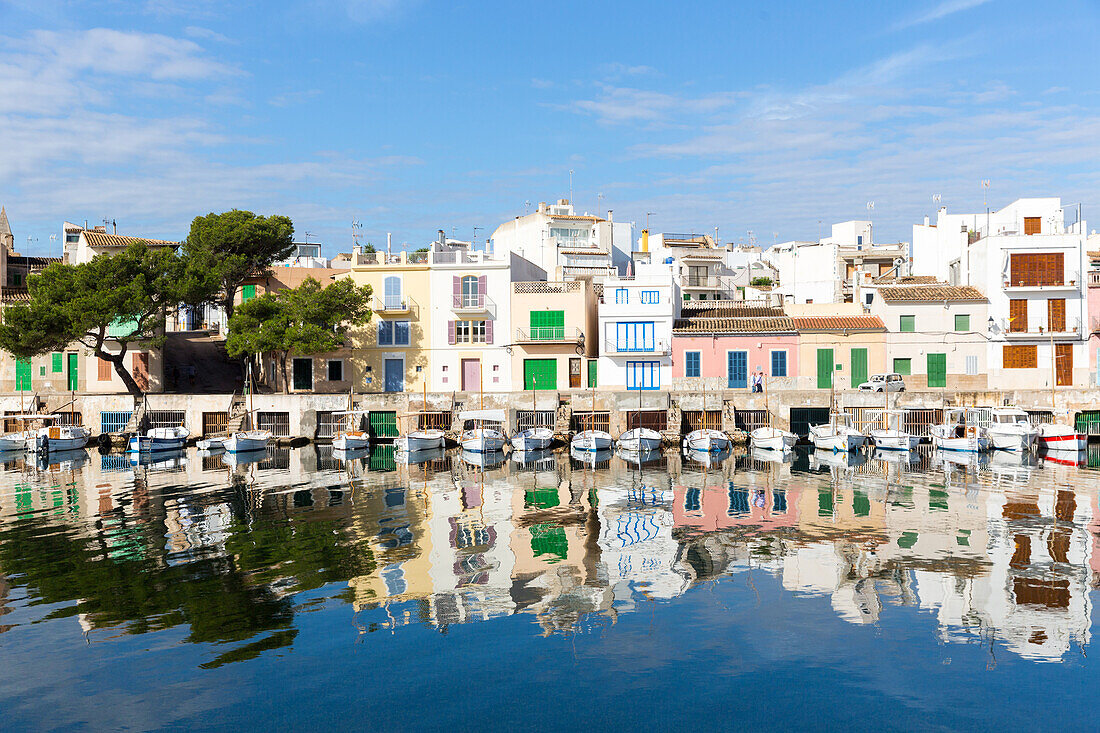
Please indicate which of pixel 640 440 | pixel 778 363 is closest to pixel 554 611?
pixel 640 440

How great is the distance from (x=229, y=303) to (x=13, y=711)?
49.7m

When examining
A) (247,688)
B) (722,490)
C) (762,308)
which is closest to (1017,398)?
(762,308)

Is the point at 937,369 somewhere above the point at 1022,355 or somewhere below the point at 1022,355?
below

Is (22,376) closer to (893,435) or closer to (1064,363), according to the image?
(893,435)

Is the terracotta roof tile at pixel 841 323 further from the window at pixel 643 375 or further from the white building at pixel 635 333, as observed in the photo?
the window at pixel 643 375

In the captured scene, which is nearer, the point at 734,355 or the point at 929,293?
the point at 734,355

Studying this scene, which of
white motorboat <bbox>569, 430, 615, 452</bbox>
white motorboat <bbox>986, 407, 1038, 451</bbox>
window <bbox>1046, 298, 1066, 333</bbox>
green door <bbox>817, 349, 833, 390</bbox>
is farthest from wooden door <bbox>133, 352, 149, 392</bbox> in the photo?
window <bbox>1046, 298, 1066, 333</bbox>

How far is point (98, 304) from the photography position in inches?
2084

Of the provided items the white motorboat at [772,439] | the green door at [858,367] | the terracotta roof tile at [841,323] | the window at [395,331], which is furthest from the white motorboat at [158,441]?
the green door at [858,367]

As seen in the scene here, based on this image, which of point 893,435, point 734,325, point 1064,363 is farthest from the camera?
point 734,325

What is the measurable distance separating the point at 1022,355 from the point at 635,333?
23193mm

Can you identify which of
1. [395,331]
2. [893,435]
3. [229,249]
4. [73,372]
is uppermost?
[229,249]

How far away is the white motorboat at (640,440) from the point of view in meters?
49.7

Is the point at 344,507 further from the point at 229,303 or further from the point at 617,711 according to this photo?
the point at 229,303
